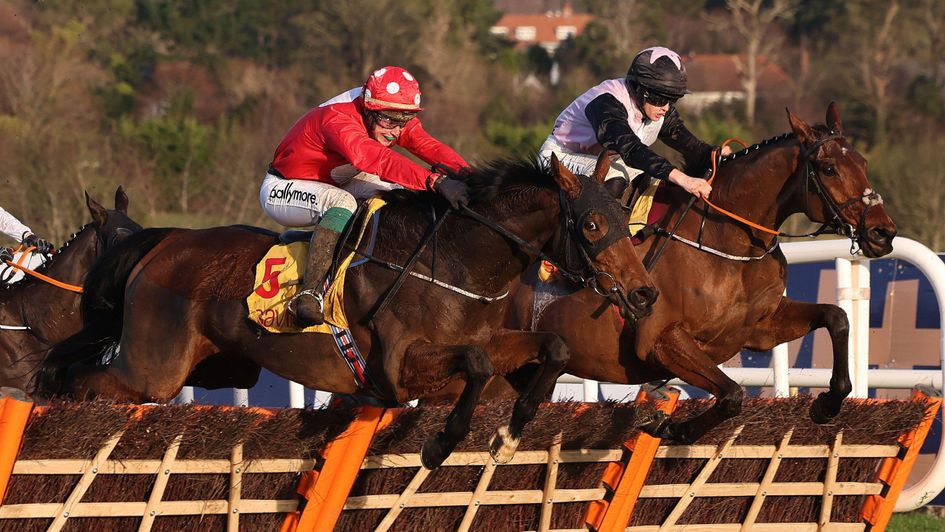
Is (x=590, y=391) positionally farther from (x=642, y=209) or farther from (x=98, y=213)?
(x=98, y=213)

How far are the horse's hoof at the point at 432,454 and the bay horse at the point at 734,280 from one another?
925 mm

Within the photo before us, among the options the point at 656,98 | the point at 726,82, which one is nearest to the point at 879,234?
the point at 656,98

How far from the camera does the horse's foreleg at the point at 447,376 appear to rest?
5086 mm

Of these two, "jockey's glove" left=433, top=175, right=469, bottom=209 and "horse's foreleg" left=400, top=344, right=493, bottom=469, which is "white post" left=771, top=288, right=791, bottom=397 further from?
"horse's foreleg" left=400, top=344, right=493, bottom=469

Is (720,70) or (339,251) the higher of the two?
(339,251)

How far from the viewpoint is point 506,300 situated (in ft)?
18.1

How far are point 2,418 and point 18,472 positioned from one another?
197 millimetres

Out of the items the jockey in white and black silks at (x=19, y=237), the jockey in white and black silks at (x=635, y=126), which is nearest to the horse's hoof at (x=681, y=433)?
the jockey in white and black silks at (x=635, y=126)

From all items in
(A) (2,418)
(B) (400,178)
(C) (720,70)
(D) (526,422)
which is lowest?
(C) (720,70)

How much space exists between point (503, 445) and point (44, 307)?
3.21 meters

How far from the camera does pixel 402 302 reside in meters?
5.43

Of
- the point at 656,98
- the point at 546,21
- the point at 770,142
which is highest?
the point at 656,98

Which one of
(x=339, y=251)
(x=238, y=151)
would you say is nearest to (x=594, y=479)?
(x=339, y=251)

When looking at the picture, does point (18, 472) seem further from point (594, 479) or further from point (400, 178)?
point (594, 479)
